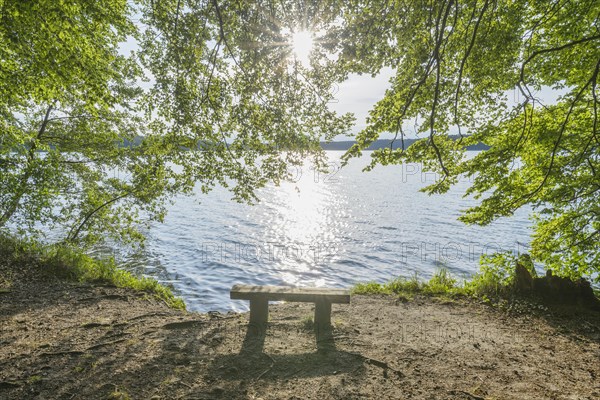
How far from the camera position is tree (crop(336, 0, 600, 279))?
5.34 meters

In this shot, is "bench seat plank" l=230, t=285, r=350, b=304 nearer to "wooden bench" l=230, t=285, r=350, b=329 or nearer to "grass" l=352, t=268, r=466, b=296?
"wooden bench" l=230, t=285, r=350, b=329

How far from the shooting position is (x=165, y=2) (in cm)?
561

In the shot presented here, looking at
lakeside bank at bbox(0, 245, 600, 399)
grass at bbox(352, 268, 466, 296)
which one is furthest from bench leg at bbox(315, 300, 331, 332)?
grass at bbox(352, 268, 466, 296)

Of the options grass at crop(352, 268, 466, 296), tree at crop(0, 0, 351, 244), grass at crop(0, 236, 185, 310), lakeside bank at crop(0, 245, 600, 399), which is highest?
tree at crop(0, 0, 351, 244)

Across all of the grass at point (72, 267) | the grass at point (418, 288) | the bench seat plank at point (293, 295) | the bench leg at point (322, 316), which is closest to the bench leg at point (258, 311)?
the bench seat plank at point (293, 295)

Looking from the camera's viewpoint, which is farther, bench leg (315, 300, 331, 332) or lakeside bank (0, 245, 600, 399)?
bench leg (315, 300, 331, 332)

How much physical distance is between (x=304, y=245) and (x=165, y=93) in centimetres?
1780

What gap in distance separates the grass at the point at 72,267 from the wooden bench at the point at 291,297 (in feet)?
10.8

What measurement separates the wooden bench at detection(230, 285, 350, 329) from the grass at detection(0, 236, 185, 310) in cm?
331

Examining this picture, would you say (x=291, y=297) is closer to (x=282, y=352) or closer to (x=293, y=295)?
(x=293, y=295)

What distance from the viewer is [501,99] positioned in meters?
7.57

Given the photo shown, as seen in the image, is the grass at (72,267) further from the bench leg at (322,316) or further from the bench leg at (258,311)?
the bench leg at (322,316)

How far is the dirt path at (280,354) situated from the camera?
3.96m

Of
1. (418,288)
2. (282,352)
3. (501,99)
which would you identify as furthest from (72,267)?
(501,99)
